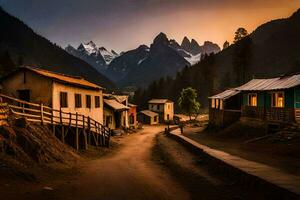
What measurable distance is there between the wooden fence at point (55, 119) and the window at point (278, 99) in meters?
18.9

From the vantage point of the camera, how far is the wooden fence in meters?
20.8

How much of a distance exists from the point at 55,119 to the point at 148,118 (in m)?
61.5

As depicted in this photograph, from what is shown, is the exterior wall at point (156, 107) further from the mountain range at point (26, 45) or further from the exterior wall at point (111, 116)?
the mountain range at point (26, 45)

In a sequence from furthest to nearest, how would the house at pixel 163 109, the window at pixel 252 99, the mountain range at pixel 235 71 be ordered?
the house at pixel 163 109 → the mountain range at pixel 235 71 → the window at pixel 252 99

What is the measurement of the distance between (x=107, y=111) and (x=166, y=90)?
92675 mm

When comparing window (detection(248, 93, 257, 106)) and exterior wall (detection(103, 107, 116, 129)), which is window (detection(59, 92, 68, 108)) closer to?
window (detection(248, 93, 257, 106))

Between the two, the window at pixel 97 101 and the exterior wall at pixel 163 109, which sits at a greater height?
the window at pixel 97 101

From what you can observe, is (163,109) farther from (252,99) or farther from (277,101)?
(277,101)

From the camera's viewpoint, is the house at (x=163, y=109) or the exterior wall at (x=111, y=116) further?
the house at (x=163, y=109)

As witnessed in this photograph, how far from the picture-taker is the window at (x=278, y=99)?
32.8 metres

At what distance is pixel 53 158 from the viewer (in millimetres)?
19078

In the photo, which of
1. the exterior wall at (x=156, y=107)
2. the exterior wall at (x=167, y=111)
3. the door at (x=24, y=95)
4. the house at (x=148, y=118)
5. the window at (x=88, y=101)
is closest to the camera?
the door at (x=24, y=95)

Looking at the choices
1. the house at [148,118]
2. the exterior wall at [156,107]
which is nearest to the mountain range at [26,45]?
the exterior wall at [156,107]

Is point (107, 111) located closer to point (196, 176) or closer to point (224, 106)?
point (224, 106)
